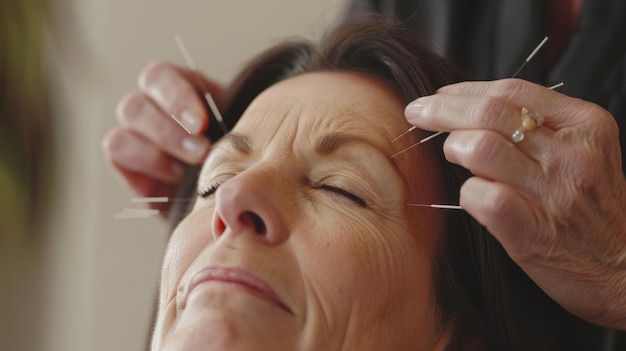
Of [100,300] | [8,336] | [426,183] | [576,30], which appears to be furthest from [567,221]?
[8,336]

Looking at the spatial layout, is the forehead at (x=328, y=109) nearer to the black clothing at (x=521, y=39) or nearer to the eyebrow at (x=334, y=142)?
the eyebrow at (x=334, y=142)

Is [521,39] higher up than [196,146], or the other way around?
[521,39]

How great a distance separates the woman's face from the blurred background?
917mm

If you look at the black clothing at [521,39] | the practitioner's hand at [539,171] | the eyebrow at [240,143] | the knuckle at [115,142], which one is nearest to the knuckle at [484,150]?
the practitioner's hand at [539,171]

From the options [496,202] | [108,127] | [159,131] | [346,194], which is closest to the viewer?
[496,202]

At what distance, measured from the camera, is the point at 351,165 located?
1.27 m

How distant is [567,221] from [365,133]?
36cm

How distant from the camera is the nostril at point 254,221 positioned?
1.17 m

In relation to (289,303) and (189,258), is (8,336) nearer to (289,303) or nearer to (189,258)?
(189,258)

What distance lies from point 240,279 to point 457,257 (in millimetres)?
429

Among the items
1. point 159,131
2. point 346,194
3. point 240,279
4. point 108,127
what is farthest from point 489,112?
point 108,127

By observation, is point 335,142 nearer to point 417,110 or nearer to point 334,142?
point 334,142

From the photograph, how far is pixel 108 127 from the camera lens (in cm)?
250

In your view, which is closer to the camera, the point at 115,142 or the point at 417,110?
the point at 417,110
